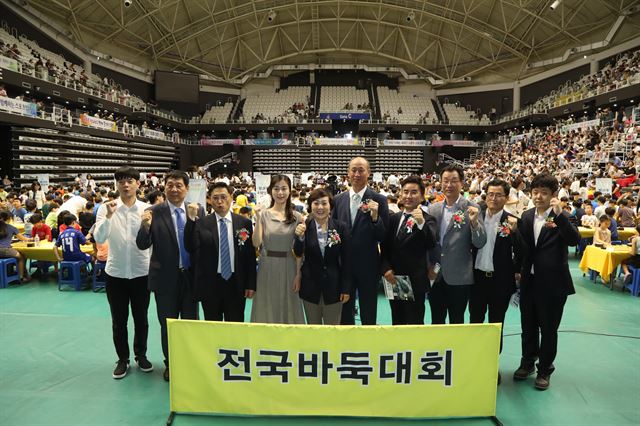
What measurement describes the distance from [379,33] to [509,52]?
38.6 feet

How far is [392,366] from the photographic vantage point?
102 inches

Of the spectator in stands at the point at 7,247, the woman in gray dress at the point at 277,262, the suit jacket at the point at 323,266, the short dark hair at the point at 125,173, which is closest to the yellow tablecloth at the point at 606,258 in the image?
the suit jacket at the point at 323,266

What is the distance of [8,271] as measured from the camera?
6.66 meters

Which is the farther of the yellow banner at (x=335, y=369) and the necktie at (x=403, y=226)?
the necktie at (x=403, y=226)

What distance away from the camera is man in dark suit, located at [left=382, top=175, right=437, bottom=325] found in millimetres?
3160

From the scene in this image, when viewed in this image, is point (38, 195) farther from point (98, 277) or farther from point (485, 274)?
point (485, 274)

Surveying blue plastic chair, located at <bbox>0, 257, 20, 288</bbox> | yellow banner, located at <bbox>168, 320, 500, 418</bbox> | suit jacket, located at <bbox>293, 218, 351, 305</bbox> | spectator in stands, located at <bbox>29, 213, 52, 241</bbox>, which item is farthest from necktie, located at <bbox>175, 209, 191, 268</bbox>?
spectator in stands, located at <bbox>29, 213, 52, 241</bbox>

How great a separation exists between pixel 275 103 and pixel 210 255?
38155 millimetres

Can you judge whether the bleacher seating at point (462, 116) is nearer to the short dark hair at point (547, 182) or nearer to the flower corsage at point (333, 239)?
the short dark hair at point (547, 182)

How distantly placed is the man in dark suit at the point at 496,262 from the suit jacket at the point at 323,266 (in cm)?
122

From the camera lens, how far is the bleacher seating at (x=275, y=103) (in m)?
37.4

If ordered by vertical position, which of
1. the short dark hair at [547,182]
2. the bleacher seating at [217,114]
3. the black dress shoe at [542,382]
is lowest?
the black dress shoe at [542,382]

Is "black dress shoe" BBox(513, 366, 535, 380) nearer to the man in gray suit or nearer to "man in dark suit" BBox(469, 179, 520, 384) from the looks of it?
"man in dark suit" BBox(469, 179, 520, 384)

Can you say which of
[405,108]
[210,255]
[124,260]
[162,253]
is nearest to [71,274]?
[124,260]
